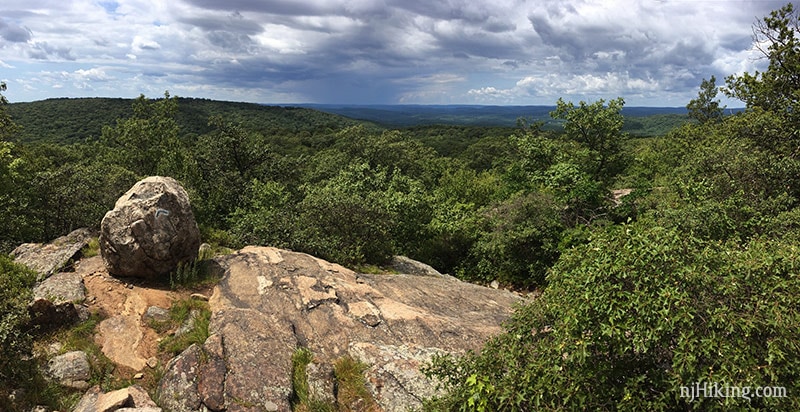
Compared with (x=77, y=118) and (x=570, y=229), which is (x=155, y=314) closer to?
(x=570, y=229)

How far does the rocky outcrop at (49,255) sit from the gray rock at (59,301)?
1057 mm

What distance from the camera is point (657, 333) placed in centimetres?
497

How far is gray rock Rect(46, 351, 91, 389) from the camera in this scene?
800 cm

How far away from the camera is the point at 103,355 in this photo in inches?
348

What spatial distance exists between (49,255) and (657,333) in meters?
16.3

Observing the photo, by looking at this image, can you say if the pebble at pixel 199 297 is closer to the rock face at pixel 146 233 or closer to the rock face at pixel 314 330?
the rock face at pixel 314 330

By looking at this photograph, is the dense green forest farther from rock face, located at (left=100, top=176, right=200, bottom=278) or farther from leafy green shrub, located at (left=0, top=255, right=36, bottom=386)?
rock face, located at (left=100, top=176, right=200, bottom=278)

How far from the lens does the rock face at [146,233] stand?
11539 millimetres

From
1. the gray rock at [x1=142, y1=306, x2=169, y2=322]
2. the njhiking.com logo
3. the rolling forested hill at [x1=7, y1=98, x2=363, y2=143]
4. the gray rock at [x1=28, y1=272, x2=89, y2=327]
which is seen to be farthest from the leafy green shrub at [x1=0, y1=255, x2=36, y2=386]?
the rolling forested hill at [x1=7, y1=98, x2=363, y2=143]

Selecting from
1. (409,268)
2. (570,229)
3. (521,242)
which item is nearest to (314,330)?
(409,268)

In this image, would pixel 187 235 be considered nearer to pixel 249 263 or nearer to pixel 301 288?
pixel 249 263

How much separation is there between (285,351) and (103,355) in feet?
12.6

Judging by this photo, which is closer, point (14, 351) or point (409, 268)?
point (14, 351)

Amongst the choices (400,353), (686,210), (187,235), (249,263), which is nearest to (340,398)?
(400,353)
